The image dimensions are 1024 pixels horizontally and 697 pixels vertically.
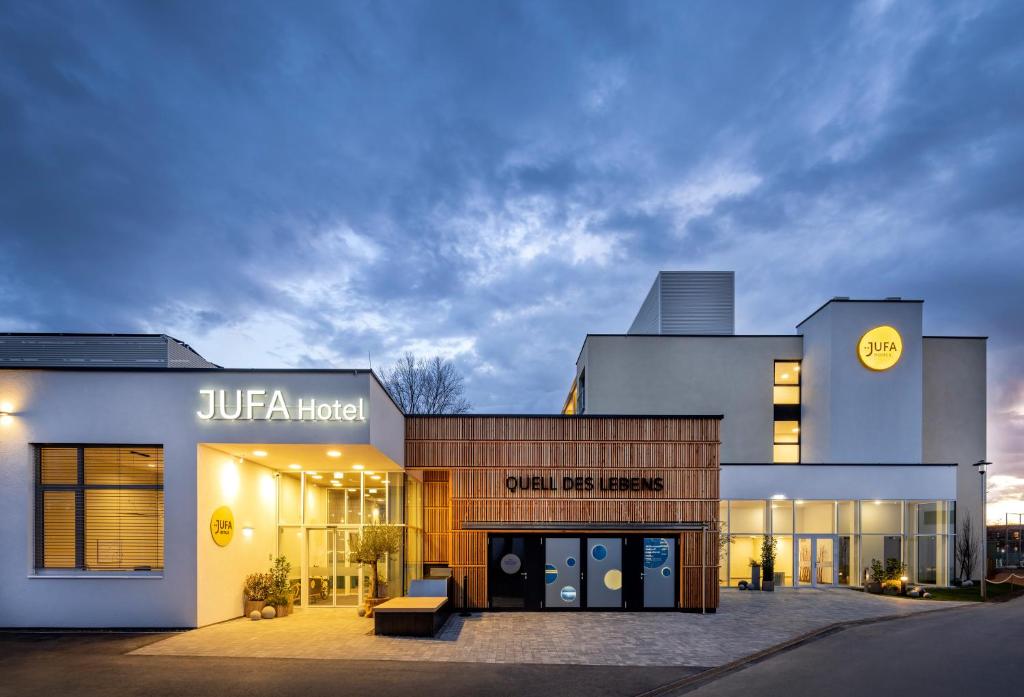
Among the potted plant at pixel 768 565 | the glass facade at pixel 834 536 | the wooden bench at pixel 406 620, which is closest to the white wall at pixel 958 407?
the glass facade at pixel 834 536

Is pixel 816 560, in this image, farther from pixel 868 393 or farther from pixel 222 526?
pixel 222 526

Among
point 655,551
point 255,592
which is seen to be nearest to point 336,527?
point 255,592

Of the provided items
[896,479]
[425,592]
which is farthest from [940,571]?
[425,592]

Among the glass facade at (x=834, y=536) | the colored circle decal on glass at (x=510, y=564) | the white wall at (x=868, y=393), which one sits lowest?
the glass facade at (x=834, y=536)

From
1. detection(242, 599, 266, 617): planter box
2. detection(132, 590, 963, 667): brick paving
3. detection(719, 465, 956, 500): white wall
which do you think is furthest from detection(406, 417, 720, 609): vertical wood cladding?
detection(719, 465, 956, 500): white wall

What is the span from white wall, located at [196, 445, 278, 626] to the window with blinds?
92 centimetres

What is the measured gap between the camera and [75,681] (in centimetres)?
921

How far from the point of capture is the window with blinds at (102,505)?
42.9 ft

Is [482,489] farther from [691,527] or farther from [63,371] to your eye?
[63,371]

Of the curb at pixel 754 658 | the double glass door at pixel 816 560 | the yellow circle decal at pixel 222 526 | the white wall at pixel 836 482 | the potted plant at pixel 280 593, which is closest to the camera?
the curb at pixel 754 658

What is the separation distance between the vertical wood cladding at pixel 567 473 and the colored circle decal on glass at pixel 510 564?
54 cm

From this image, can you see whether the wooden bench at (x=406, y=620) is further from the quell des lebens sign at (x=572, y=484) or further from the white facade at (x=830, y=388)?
the white facade at (x=830, y=388)

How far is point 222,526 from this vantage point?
45.8 feet

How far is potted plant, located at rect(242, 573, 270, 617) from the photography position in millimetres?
14766
